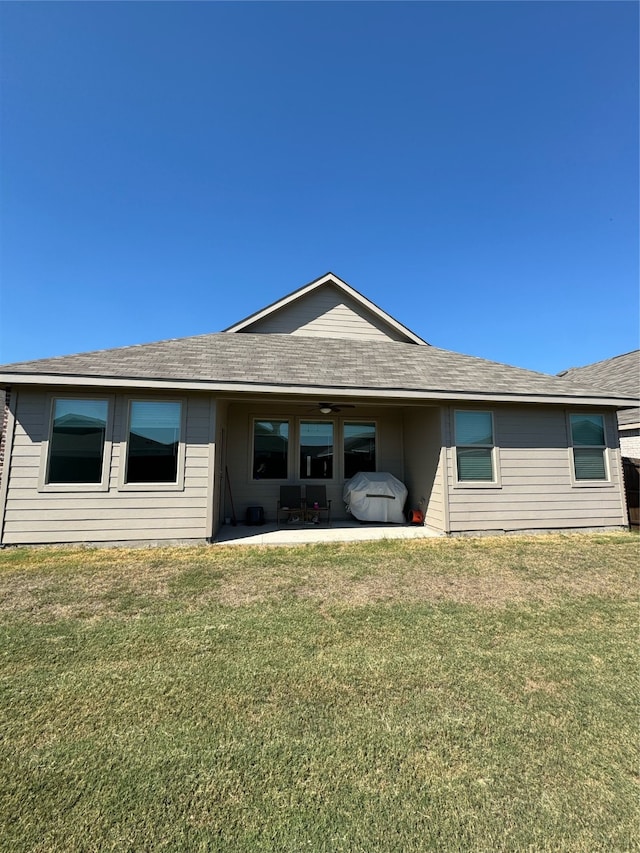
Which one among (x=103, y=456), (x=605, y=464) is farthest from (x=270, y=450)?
(x=605, y=464)

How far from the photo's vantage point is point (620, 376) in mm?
13344

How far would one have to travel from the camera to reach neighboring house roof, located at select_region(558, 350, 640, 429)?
11312 mm

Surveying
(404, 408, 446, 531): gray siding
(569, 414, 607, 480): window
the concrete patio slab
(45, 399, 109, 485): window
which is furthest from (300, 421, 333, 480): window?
(569, 414, 607, 480): window

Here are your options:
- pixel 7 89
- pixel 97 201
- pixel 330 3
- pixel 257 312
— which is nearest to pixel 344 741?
pixel 257 312

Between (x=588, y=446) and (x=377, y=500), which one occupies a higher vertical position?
(x=588, y=446)

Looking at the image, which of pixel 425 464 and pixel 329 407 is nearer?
pixel 425 464

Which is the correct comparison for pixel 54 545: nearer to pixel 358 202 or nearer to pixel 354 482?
pixel 354 482

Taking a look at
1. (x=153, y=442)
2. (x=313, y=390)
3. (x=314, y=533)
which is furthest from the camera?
(x=314, y=533)

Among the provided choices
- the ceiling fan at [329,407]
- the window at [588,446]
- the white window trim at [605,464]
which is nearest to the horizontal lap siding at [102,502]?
the ceiling fan at [329,407]

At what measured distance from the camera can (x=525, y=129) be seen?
365 inches

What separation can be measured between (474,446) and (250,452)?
5.01 m

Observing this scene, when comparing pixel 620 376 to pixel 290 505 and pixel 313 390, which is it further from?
pixel 290 505

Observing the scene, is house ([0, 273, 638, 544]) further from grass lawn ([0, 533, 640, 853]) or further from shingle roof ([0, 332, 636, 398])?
grass lawn ([0, 533, 640, 853])

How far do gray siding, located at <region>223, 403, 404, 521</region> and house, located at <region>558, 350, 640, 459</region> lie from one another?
5.43m
